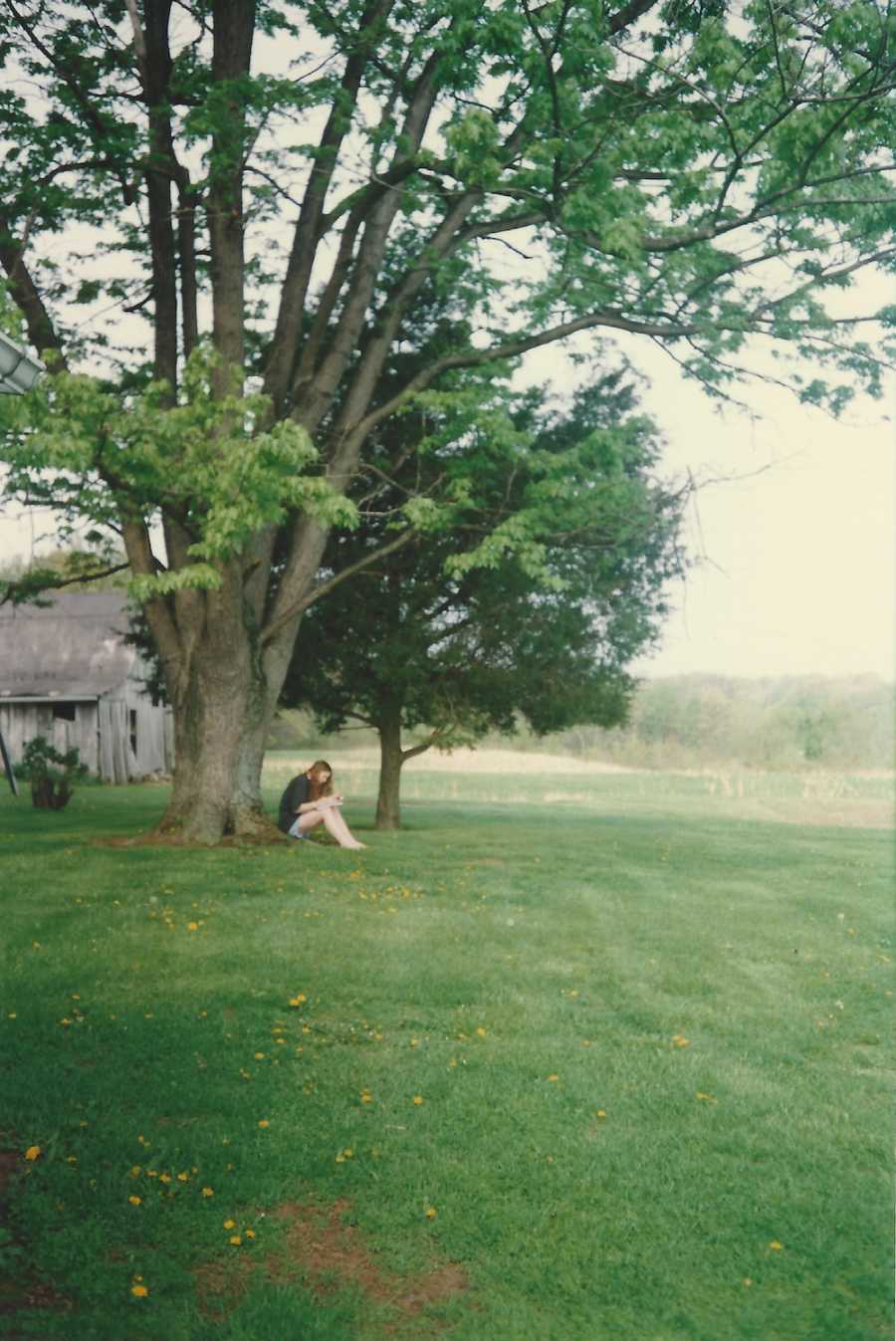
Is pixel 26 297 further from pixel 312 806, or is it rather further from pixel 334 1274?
pixel 334 1274

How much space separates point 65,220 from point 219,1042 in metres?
12.9

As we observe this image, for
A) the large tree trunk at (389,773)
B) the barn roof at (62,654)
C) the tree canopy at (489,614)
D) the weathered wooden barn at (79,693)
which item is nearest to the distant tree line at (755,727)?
the weathered wooden barn at (79,693)

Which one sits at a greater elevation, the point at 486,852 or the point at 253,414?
the point at 253,414

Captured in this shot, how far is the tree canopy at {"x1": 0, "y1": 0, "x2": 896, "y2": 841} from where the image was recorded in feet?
38.6

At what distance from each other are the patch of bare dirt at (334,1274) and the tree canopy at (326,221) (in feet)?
25.8

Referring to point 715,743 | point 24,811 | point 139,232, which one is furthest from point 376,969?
point 715,743

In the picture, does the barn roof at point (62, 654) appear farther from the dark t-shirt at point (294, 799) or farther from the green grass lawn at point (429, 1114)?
the green grass lawn at point (429, 1114)

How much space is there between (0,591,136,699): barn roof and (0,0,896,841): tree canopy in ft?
62.2

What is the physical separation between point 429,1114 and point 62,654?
32.2 metres

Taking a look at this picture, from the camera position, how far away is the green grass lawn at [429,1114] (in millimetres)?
4613

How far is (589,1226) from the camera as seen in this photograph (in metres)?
5.17

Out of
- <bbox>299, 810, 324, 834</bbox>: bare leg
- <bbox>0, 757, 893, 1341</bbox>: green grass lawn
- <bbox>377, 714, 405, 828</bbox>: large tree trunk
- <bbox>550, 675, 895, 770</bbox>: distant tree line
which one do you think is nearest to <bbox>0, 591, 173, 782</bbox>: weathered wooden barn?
<bbox>377, 714, 405, 828</bbox>: large tree trunk

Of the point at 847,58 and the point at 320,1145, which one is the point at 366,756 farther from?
the point at 320,1145

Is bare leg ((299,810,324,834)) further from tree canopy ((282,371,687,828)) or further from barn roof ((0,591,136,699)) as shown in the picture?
barn roof ((0,591,136,699))
